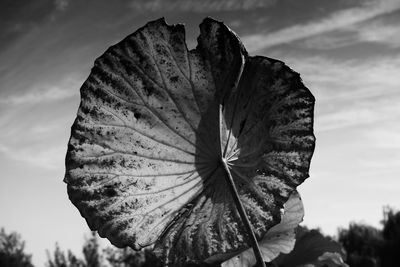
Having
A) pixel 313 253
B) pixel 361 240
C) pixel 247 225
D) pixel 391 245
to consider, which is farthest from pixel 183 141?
pixel 361 240

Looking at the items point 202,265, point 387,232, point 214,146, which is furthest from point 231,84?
point 387,232

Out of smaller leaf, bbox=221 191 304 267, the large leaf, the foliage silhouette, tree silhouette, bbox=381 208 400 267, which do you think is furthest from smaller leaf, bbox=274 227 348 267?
tree silhouette, bbox=381 208 400 267

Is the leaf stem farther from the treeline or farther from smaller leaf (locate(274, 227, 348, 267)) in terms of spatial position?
the treeline

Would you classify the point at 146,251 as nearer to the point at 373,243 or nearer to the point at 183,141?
the point at 373,243

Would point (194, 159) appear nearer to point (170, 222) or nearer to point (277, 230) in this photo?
point (170, 222)

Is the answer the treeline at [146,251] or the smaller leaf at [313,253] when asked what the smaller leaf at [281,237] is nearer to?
the smaller leaf at [313,253]

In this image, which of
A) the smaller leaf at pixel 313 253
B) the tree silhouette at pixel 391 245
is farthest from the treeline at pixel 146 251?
the smaller leaf at pixel 313 253
